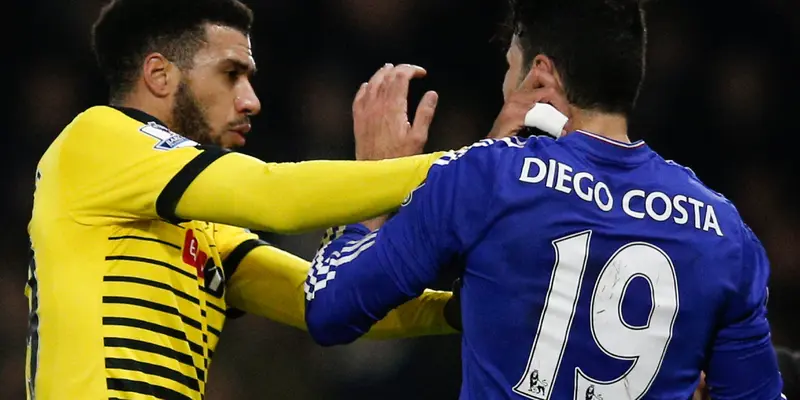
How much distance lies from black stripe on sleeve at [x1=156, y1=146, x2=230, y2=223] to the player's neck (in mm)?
695

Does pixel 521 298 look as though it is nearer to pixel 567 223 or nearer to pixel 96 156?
pixel 567 223

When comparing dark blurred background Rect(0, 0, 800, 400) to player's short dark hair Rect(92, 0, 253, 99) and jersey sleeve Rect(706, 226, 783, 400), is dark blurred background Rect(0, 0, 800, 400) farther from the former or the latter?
jersey sleeve Rect(706, 226, 783, 400)

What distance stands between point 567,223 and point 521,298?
155mm

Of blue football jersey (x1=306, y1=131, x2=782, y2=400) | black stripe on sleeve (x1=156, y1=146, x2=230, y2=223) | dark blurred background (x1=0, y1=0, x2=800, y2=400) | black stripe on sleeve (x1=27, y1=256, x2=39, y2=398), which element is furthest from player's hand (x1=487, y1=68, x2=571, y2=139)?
dark blurred background (x1=0, y1=0, x2=800, y2=400)

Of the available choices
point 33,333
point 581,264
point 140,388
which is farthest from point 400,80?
point 33,333

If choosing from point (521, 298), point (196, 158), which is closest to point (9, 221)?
point (196, 158)

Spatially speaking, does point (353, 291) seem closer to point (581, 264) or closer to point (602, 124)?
point (581, 264)

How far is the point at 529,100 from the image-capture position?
2.14 metres

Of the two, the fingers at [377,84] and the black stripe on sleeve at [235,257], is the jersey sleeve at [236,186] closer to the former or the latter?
the fingers at [377,84]

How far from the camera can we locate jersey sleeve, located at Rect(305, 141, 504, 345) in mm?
1929

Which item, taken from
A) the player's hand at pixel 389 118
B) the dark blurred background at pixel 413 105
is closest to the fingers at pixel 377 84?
the player's hand at pixel 389 118

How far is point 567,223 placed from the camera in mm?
1922

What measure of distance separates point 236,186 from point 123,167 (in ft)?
0.91

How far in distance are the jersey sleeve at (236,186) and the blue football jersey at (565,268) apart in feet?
0.29
